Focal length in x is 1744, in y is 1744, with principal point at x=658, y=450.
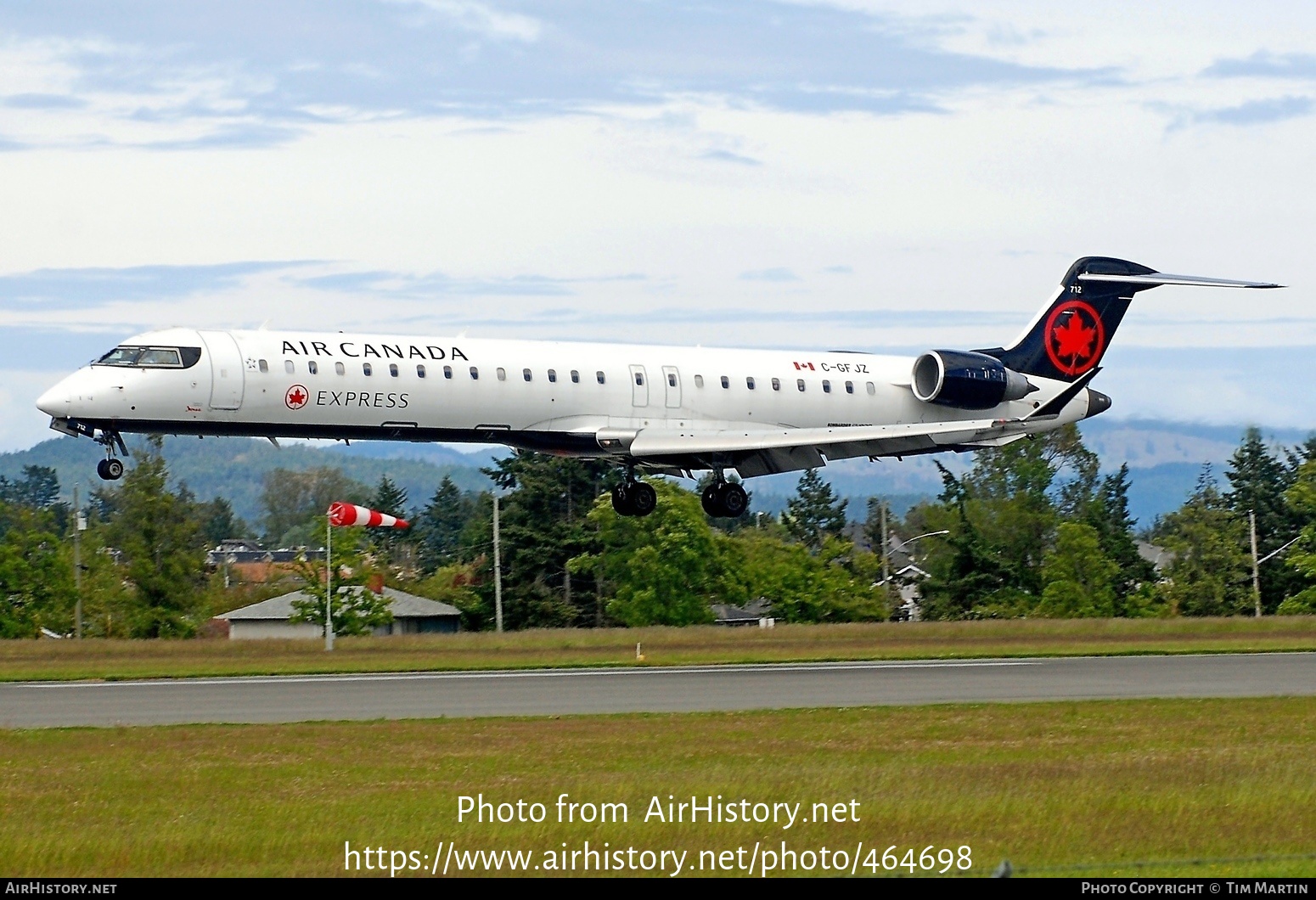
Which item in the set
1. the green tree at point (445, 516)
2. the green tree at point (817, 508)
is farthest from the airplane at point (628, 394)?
the green tree at point (445, 516)

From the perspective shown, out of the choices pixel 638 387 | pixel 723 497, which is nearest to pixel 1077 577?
pixel 723 497

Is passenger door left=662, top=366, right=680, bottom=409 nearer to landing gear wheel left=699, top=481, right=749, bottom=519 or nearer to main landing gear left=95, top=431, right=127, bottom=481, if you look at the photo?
landing gear wheel left=699, top=481, right=749, bottom=519

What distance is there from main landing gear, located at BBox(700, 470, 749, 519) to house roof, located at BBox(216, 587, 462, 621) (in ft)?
143

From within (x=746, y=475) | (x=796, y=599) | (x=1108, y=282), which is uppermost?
(x=1108, y=282)

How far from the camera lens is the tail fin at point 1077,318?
42469 mm

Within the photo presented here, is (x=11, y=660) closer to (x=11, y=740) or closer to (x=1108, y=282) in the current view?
(x=11, y=740)

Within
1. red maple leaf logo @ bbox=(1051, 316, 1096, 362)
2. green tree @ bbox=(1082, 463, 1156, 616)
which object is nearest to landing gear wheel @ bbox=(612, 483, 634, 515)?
red maple leaf logo @ bbox=(1051, 316, 1096, 362)

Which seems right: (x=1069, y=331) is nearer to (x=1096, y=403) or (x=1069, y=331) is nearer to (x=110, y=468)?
→ (x=1096, y=403)

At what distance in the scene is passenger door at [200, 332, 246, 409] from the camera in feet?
104

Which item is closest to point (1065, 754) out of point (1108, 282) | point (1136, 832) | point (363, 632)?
point (1136, 832)

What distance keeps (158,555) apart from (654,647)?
3957cm

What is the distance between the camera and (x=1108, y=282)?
4238 cm

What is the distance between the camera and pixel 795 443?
36.9m

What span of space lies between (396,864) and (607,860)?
168cm
